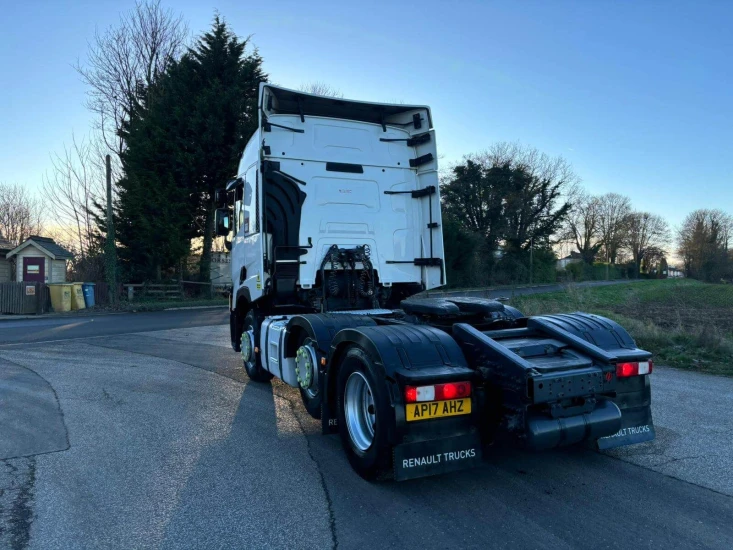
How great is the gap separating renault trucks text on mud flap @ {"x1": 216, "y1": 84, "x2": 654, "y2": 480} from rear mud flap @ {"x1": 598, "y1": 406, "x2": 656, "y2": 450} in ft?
0.05

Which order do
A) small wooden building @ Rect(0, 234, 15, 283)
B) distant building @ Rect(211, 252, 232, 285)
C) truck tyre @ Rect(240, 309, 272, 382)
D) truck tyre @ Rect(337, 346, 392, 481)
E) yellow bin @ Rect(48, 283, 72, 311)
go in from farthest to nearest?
small wooden building @ Rect(0, 234, 15, 283) → distant building @ Rect(211, 252, 232, 285) → yellow bin @ Rect(48, 283, 72, 311) → truck tyre @ Rect(240, 309, 272, 382) → truck tyre @ Rect(337, 346, 392, 481)

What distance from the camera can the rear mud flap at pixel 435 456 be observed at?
3465 mm

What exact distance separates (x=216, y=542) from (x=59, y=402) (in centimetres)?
458

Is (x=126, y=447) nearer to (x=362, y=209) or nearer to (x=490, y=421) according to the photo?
(x=490, y=421)

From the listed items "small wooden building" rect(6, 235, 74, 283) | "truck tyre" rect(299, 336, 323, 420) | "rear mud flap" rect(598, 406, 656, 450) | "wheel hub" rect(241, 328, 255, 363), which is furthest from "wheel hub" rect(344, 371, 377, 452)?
"small wooden building" rect(6, 235, 74, 283)

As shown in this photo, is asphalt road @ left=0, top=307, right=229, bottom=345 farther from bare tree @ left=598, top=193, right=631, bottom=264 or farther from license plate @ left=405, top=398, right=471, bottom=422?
bare tree @ left=598, top=193, right=631, bottom=264

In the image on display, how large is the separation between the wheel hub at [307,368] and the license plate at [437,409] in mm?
1744

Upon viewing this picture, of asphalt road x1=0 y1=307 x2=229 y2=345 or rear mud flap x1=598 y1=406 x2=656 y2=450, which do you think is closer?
rear mud flap x1=598 y1=406 x2=656 y2=450

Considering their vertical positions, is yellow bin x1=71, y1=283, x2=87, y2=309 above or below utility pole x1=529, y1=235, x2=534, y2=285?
below

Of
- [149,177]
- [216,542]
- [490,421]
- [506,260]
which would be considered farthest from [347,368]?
[506,260]

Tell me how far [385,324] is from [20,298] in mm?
21784

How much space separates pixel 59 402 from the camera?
6.60 metres

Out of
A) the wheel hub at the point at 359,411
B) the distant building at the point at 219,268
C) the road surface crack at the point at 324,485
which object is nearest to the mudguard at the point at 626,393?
the wheel hub at the point at 359,411

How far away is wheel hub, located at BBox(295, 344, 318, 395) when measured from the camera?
5.07 m
